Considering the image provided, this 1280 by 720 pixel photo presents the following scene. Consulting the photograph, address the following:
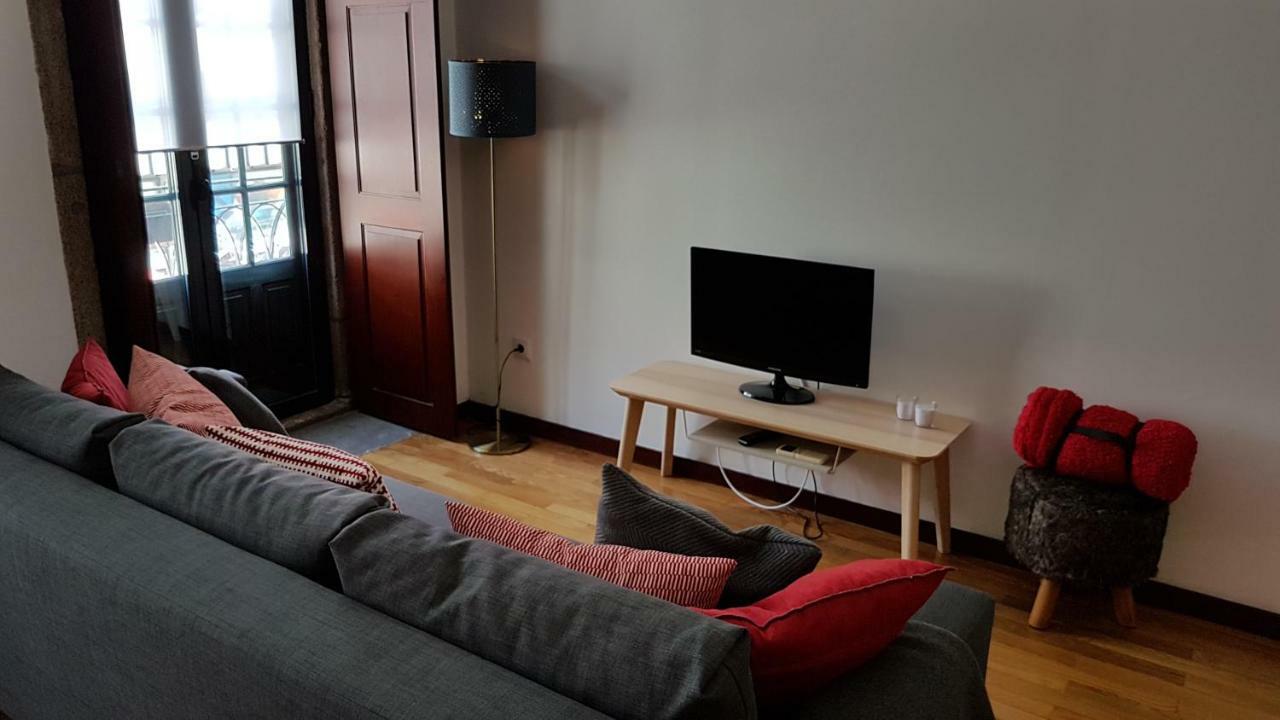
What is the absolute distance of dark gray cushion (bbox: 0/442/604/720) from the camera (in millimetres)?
1308

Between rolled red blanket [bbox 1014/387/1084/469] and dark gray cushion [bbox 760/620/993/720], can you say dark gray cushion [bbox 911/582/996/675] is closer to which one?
dark gray cushion [bbox 760/620/993/720]

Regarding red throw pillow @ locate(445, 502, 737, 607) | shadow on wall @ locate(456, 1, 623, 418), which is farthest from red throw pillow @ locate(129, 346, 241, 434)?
shadow on wall @ locate(456, 1, 623, 418)

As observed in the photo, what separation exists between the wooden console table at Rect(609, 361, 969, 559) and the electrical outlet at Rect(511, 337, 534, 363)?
745mm

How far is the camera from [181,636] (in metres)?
1.50

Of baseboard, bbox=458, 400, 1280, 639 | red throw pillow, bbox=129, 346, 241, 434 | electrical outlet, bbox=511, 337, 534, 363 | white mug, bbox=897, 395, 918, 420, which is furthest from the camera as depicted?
electrical outlet, bbox=511, 337, 534, 363

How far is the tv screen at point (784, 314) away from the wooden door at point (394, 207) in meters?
1.19

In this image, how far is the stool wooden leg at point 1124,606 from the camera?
2.89 meters

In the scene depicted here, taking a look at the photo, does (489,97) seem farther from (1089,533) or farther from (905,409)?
(1089,533)

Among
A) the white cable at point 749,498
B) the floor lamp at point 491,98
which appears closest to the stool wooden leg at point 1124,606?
the white cable at point 749,498

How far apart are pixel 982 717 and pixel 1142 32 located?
212cm

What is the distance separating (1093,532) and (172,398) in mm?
2439

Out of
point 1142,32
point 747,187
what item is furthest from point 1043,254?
point 747,187

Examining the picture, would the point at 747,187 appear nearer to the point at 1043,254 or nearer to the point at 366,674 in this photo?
the point at 1043,254

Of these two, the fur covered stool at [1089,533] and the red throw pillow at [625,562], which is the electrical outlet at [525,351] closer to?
the fur covered stool at [1089,533]
